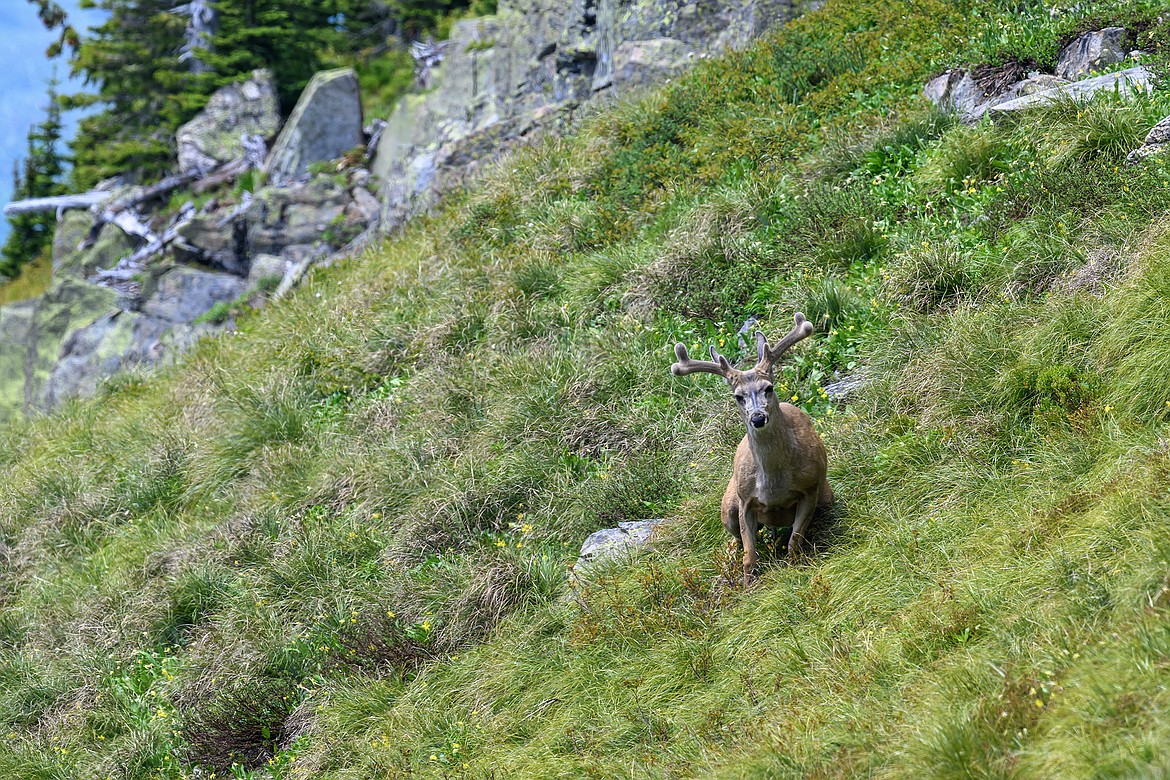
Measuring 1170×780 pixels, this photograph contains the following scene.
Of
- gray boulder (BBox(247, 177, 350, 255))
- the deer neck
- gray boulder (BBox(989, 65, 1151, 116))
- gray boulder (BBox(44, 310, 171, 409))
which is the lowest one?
gray boulder (BBox(44, 310, 171, 409))

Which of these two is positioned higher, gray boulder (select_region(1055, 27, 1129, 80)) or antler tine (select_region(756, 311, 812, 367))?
gray boulder (select_region(1055, 27, 1129, 80))

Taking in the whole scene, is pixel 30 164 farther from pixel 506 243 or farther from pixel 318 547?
pixel 318 547

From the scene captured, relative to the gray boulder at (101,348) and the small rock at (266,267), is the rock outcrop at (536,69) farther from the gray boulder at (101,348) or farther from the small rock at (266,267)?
the gray boulder at (101,348)

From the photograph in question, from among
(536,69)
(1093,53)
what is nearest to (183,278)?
(536,69)

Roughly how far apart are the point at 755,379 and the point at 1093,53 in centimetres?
599

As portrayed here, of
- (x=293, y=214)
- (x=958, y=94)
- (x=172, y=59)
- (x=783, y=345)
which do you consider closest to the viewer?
(x=783, y=345)

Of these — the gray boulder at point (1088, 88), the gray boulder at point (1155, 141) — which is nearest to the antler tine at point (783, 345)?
the gray boulder at point (1155, 141)

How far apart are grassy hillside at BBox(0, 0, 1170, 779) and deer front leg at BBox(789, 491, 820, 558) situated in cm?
18

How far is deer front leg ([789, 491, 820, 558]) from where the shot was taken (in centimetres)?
617

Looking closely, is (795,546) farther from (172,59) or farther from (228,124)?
(172,59)

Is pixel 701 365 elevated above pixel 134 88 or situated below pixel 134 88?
below

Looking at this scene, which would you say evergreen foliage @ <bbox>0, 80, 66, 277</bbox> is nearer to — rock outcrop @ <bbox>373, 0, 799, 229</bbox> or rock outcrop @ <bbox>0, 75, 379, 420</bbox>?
rock outcrop @ <bbox>0, 75, 379, 420</bbox>

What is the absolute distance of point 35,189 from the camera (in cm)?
2909

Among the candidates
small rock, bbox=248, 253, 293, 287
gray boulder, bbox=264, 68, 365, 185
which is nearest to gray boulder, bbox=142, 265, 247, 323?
small rock, bbox=248, 253, 293, 287
